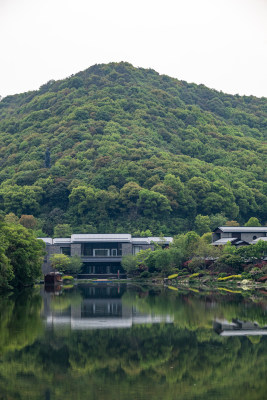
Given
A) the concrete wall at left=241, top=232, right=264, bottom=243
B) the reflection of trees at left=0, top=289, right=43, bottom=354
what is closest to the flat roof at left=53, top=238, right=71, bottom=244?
the concrete wall at left=241, top=232, right=264, bottom=243

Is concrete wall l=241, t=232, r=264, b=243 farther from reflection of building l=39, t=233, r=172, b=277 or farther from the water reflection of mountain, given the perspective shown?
the water reflection of mountain

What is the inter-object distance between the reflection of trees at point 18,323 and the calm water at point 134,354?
4 centimetres

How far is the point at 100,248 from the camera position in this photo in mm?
94812

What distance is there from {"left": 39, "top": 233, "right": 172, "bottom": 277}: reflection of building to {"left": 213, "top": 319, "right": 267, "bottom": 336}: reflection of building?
6381cm

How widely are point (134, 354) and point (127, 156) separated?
359 ft

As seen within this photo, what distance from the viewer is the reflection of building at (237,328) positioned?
24359 mm

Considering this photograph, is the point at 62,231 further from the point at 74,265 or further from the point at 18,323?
the point at 18,323

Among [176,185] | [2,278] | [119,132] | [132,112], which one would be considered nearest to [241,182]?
[176,185]

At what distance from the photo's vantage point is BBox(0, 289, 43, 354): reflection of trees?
22047mm

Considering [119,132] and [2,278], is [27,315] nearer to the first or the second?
[2,278]

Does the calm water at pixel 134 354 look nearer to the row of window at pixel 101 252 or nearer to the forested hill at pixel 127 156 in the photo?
the row of window at pixel 101 252

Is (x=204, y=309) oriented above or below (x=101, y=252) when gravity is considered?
below

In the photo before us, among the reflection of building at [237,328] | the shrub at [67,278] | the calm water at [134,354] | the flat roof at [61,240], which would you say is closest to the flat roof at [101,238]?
the flat roof at [61,240]

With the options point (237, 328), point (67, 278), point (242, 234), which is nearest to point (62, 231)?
point (67, 278)
